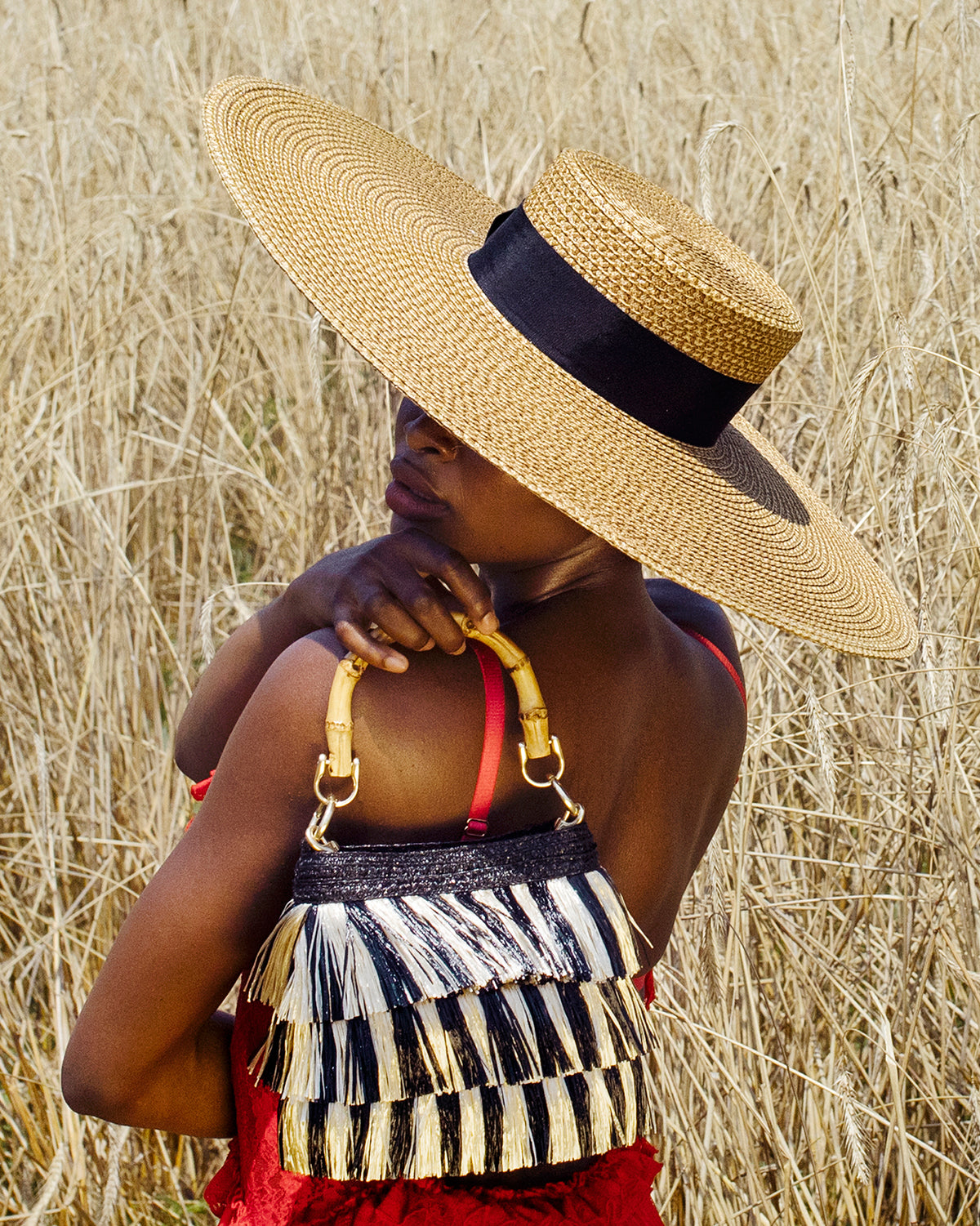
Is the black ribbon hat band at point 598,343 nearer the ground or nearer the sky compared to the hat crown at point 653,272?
nearer the ground

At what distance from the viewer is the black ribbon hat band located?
1.08 metres

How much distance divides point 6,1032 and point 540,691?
1487 mm

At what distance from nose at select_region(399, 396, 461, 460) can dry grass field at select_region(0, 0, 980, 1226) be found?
790 millimetres

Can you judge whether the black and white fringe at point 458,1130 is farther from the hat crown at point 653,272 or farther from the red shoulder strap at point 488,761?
the hat crown at point 653,272

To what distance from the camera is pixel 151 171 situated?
10.1ft

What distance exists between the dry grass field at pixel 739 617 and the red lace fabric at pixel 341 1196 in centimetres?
57

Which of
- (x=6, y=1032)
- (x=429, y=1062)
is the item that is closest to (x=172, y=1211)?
(x=6, y=1032)

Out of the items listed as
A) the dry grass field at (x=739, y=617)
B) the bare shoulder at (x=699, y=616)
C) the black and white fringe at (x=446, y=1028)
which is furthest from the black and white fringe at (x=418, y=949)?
the dry grass field at (x=739, y=617)

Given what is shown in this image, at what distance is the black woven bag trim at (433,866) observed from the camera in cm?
96

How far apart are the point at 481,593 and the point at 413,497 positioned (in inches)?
5.7

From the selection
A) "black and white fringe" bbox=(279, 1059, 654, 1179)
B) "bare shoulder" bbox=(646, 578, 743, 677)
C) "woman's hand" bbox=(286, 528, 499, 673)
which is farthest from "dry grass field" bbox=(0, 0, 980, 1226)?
"woman's hand" bbox=(286, 528, 499, 673)

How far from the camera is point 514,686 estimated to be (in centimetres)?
106

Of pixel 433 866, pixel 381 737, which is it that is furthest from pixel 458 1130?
pixel 381 737

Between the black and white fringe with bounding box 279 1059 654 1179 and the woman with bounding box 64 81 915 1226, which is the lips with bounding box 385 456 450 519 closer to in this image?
the woman with bounding box 64 81 915 1226
